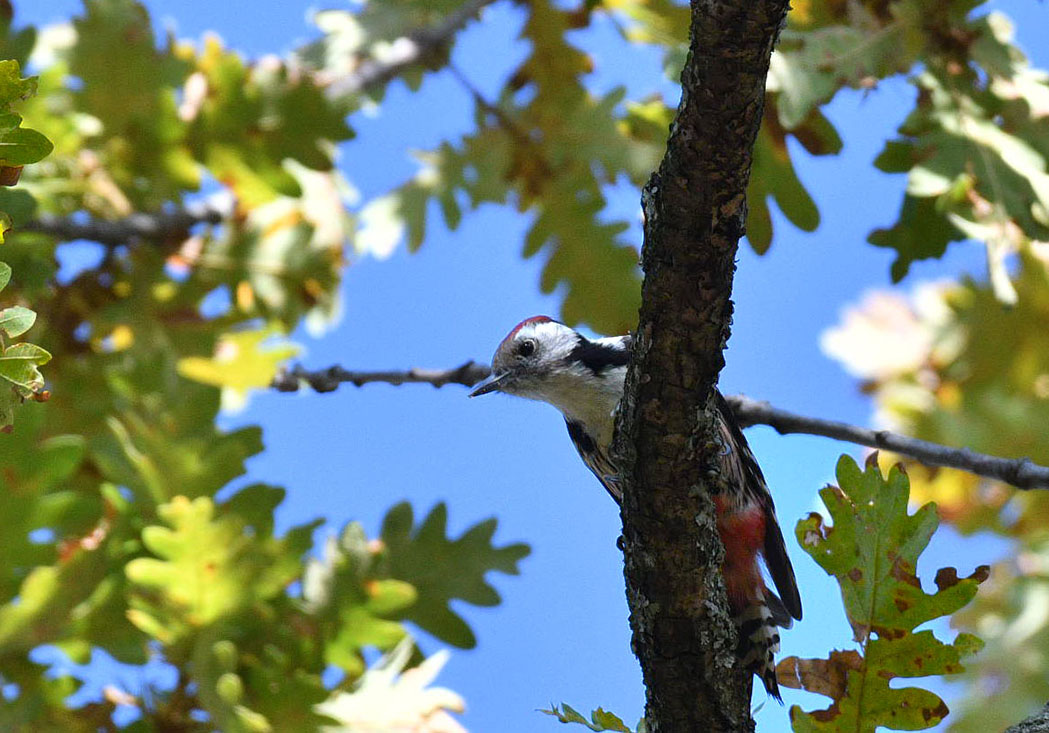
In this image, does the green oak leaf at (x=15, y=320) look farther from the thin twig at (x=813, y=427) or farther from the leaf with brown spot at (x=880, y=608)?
the thin twig at (x=813, y=427)

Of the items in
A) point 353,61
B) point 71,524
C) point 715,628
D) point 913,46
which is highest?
point 353,61

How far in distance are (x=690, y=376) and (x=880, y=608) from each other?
0.63 metres

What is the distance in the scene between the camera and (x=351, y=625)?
3936 millimetres

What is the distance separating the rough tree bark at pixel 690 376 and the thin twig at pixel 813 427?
2.68 ft

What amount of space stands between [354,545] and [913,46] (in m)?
2.53

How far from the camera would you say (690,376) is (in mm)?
2361

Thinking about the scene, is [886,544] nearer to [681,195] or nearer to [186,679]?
[681,195]

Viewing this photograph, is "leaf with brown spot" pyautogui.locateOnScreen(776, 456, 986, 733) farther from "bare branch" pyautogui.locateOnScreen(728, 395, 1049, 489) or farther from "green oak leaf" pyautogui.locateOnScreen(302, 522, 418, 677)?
"green oak leaf" pyautogui.locateOnScreen(302, 522, 418, 677)

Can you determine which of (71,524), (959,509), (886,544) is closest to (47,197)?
(71,524)

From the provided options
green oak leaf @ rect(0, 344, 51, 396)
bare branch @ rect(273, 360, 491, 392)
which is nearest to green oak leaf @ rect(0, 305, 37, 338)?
green oak leaf @ rect(0, 344, 51, 396)

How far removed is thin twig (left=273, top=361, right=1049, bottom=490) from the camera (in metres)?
3.04

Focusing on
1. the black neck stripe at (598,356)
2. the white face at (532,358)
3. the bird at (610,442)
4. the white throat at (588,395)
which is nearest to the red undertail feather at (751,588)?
the bird at (610,442)

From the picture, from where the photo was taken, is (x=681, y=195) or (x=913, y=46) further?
(x=913, y=46)

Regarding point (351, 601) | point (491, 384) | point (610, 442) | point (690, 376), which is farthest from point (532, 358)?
point (690, 376)
